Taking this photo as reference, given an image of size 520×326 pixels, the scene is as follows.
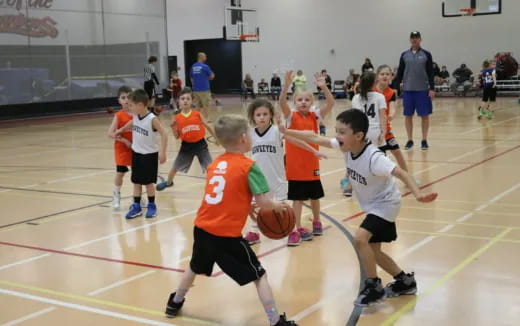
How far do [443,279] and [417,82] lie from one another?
7683 millimetres

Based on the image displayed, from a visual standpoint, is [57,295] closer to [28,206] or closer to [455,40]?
[28,206]

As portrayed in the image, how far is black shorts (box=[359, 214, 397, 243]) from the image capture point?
4312mm

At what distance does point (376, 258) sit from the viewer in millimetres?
4562

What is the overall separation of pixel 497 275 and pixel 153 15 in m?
24.2

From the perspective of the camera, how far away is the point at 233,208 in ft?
12.9

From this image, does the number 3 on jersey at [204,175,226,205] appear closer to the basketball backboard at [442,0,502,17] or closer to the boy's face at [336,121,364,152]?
the boy's face at [336,121,364,152]

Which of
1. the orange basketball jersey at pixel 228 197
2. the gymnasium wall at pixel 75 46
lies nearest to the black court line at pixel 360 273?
the orange basketball jersey at pixel 228 197

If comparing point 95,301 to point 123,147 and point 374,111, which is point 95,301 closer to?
point 123,147

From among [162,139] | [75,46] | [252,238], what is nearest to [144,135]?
[162,139]

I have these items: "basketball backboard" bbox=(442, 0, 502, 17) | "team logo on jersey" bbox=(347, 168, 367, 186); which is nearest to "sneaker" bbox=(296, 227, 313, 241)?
"team logo on jersey" bbox=(347, 168, 367, 186)

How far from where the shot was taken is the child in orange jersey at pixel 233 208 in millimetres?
3910

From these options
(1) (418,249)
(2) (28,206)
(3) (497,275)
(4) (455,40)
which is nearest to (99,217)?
(2) (28,206)

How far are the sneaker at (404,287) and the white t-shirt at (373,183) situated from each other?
0.48 meters

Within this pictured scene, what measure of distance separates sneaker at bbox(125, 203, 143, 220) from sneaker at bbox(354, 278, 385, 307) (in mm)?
3641
